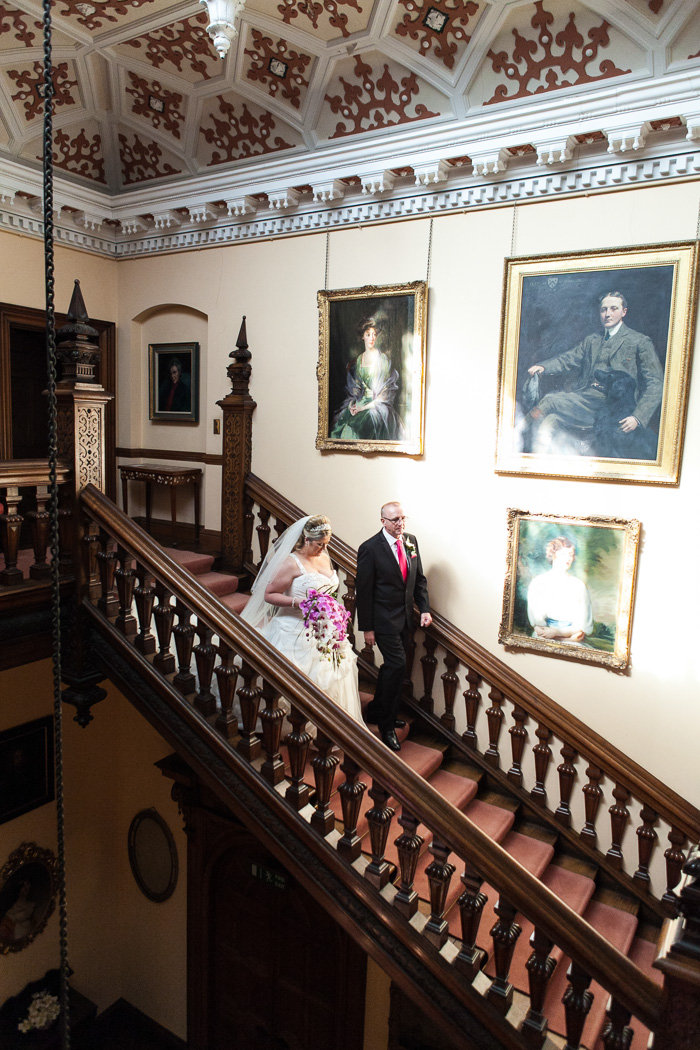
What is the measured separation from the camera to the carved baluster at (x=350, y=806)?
11.9 feet

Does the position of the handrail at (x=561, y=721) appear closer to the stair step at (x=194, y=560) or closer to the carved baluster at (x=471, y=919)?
the stair step at (x=194, y=560)

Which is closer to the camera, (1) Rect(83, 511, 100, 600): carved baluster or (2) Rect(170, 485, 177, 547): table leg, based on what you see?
(1) Rect(83, 511, 100, 600): carved baluster

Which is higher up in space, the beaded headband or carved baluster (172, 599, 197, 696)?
the beaded headband

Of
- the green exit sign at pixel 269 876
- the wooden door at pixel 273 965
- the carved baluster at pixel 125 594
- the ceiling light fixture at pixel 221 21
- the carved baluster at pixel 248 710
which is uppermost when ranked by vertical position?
the ceiling light fixture at pixel 221 21

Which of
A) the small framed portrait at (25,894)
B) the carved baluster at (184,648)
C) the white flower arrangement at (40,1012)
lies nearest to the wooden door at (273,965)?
the white flower arrangement at (40,1012)

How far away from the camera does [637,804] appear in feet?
16.3

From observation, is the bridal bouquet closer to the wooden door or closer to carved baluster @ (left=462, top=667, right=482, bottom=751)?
carved baluster @ (left=462, top=667, right=482, bottom=751)

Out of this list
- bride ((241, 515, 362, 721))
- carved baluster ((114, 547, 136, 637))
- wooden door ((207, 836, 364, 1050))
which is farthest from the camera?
wooden door ((207, 836, 364, 1050))

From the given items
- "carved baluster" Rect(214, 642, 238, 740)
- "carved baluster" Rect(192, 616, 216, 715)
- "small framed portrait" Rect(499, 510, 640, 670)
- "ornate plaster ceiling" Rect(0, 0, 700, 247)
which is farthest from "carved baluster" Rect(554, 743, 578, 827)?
"ornate plaster ceiling" Rect(0, 0, 700, 247)

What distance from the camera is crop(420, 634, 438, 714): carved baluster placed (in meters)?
5.57

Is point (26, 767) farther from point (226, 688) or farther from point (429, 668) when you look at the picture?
point (429, 668)

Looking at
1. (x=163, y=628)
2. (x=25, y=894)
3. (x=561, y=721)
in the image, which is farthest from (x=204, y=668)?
(x=25, y=894)

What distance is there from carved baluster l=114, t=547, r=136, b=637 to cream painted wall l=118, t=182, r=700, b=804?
217 centimetres

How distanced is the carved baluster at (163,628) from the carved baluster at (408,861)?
1.65m
